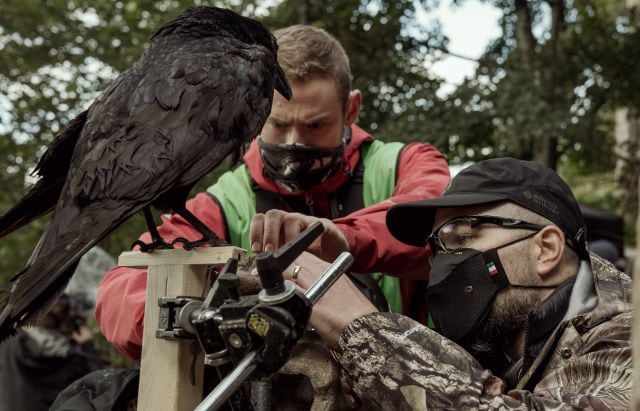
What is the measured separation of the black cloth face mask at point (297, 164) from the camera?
340 centimetres

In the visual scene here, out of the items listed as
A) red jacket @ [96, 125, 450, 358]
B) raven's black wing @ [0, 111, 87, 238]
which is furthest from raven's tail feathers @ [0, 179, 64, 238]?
red jacket @ [96, 125, 450, 358]

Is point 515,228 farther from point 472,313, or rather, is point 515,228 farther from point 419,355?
point 419,355

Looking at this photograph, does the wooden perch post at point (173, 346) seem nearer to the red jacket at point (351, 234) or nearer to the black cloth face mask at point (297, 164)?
the red jacket at point (351, 234)

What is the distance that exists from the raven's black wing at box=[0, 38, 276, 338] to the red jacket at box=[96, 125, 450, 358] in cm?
53

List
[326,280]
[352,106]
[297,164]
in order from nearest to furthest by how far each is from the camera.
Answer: [326,280] < [297,164] < [352,106]

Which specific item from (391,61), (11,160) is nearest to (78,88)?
(11,160)

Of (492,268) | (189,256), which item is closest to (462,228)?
(492,268)

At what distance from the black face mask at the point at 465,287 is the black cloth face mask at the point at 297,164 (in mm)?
852

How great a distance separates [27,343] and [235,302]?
5251mm

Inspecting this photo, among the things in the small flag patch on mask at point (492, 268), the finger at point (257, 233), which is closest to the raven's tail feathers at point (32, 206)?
the finger at point (257, 233)

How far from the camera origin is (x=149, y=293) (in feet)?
7.72

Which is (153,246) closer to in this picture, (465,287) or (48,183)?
(48,183)

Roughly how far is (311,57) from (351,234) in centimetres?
99

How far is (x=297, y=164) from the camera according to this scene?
342cm
